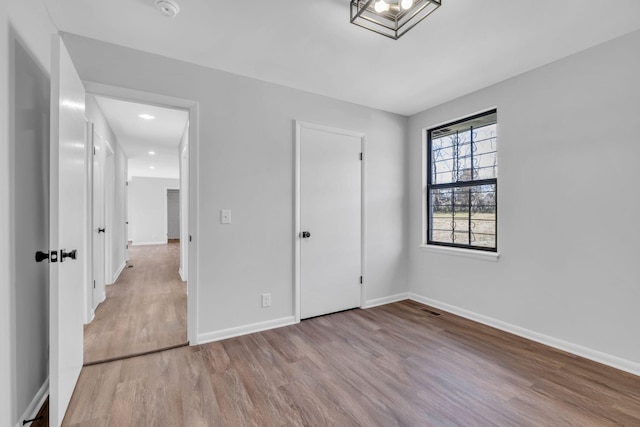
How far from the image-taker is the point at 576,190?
238 centimetres

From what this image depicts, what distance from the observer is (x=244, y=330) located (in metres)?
2.75

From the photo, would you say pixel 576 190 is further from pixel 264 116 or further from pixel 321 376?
pixel 264 116

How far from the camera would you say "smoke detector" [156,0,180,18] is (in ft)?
5.85

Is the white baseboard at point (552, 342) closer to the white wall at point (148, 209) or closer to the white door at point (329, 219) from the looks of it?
the white door at point (329, 219)

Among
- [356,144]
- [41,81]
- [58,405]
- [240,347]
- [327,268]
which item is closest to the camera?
[58,405]

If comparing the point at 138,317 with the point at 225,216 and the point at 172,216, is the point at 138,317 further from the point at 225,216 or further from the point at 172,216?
the point at 172,216

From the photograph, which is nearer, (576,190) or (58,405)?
(58,405)

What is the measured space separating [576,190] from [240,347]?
10.0ft

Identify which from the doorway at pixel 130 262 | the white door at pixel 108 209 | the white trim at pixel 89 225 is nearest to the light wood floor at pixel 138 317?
the doorway at pixel 130 262

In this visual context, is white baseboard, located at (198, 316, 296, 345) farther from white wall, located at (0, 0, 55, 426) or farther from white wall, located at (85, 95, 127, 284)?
white wall, located at (85, 95, 127, 284)

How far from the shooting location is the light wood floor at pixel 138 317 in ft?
8.26

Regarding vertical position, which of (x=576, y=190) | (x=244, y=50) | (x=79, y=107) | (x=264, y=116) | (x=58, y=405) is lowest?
(x=58, y=405)

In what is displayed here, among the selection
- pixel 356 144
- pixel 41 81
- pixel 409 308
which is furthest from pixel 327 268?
pixel 41 81

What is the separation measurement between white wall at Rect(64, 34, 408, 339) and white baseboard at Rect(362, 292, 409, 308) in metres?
1.05
